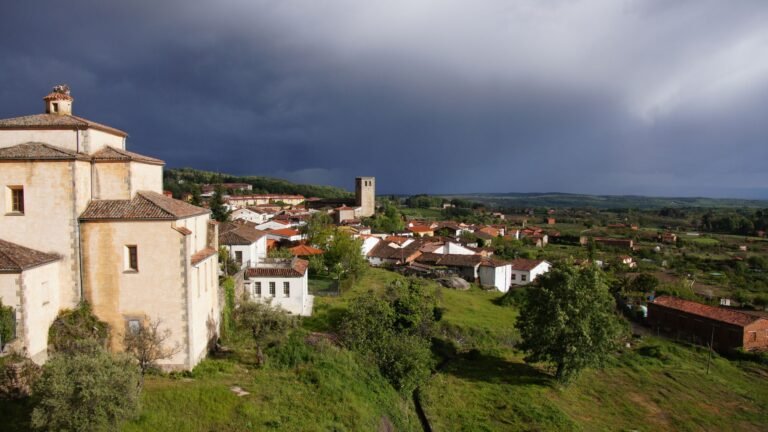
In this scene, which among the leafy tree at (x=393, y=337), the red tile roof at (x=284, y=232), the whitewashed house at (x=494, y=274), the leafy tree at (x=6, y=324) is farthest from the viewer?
the red tile roof at (x=284, y=232)

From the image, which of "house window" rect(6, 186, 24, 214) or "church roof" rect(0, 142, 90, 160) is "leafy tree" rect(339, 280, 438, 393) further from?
"house window" rect(6, 186, 24, 214)

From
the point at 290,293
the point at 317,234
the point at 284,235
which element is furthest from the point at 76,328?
the point at 284,235

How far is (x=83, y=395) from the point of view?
39.7 ft

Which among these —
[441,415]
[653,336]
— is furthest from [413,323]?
[653,336]

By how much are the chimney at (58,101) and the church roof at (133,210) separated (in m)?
4.84

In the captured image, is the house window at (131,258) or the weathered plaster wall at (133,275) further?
the house window at (131,258)

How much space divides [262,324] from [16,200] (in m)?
10.7

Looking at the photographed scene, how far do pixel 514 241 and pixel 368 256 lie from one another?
146ft

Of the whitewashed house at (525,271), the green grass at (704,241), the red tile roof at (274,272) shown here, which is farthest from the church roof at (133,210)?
the green grass at (704,241)

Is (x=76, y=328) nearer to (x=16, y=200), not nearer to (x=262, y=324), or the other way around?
(x=16, y=200)

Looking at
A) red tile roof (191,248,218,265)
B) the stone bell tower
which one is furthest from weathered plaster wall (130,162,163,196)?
the stone bell tower

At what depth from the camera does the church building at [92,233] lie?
19.2m

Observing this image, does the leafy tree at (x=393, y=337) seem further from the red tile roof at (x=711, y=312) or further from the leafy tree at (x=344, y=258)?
the red tile roof at (x=711, y=312)

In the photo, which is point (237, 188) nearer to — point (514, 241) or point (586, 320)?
point (514, 241)
